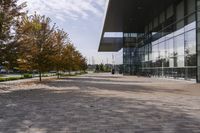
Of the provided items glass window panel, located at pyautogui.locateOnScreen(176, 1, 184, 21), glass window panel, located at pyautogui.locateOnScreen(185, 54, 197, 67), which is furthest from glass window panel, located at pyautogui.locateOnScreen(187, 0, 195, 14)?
glass window panel, located at pyautogui.locateOnScreen(185, 54, 197, 67)

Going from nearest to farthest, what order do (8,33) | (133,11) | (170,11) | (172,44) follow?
(8,33), (172,44), (170,11), (133,11)

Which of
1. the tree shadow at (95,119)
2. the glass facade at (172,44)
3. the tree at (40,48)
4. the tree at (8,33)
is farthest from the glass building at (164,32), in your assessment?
the tree shadow at (95,119)

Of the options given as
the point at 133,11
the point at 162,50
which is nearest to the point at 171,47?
the point at 162,50

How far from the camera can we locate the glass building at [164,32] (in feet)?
97.6

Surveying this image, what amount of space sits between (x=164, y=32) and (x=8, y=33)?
23.4 meters

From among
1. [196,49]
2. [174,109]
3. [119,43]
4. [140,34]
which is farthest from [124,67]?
[174,109]

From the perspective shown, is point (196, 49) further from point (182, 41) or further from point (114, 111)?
point (114, 111)

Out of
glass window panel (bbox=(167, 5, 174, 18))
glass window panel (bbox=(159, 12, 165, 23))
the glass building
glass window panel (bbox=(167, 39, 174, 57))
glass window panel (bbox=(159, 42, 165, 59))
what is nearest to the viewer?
the glass building

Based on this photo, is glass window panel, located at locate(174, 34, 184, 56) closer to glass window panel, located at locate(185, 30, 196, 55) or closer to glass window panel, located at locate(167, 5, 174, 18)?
glass window panel, located at locate(185, 30, 196, 55)

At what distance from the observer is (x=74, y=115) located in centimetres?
1027

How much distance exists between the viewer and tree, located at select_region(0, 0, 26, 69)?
822 inches

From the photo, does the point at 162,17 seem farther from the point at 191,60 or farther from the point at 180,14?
the point at 191,60

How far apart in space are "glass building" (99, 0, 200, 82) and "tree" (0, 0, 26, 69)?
1277 centimetres

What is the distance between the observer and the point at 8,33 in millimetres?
21328
